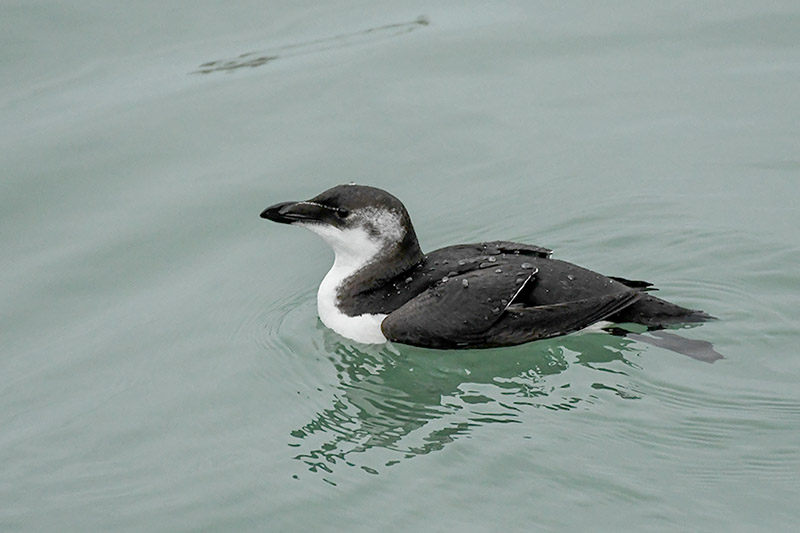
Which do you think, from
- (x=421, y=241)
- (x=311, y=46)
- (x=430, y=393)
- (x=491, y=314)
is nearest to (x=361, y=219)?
(x=491, y=314)

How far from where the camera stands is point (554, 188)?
27.3 feet

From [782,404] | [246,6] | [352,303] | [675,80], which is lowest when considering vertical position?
[782,404]

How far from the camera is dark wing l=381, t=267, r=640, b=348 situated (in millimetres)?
6305

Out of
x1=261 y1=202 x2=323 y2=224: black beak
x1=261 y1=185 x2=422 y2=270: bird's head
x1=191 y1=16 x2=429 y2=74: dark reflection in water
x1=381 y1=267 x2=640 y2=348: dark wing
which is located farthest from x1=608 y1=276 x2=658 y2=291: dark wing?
x1=191 y1=16 x2=429 y2=74: dark reflection in water

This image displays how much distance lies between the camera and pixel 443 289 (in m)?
6.43

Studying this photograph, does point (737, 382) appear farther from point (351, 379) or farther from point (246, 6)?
point (246, 6)

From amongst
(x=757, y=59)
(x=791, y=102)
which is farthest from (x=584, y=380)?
(x=757, y=59)

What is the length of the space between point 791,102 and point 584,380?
3882 mm

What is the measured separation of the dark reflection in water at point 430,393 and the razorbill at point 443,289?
11 centimetres

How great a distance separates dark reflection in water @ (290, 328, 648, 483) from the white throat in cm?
10

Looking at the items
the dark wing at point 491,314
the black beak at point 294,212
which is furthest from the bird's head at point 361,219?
the dark wing at point 491,314

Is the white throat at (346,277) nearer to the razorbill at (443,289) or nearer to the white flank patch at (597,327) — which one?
the razorbill at (443,289)

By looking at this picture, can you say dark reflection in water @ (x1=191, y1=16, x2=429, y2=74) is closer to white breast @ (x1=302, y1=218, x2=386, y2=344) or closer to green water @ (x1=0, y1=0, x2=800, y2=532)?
green water @ (x1=0, y1=0, x2=800, y2=532)

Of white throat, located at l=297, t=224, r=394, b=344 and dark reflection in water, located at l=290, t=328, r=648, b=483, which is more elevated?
white throat, located at l=297, t=224, r=394, b=344
